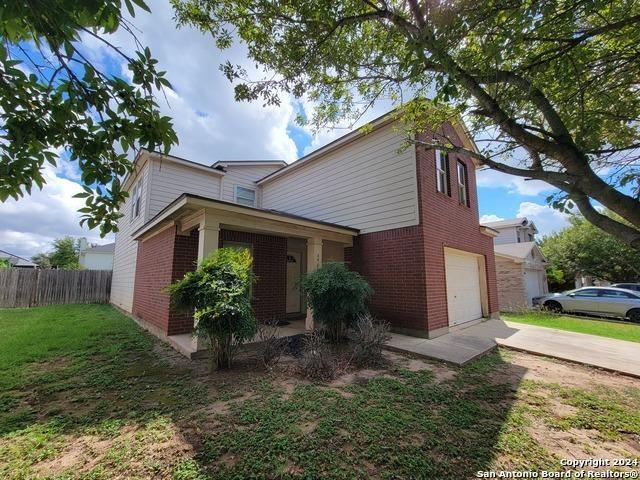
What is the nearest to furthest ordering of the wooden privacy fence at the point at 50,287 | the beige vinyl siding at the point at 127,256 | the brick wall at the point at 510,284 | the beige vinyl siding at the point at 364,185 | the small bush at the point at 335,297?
the small bush at the point at 335,297, the beige vinyl siding at the point at 364,185, the beige vinyl siding at the point at 127,256, the wooden privacy fence at the point at 50,287, the brick wall at the point at 510,284

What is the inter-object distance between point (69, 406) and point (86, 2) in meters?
4.70

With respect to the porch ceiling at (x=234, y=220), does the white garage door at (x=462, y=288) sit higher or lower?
lower

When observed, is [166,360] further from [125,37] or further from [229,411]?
[125,37]

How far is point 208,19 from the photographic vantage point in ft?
15.7

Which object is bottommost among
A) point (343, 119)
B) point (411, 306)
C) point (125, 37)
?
point (411, 306)

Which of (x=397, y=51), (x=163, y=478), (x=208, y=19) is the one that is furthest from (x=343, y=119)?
(x=163, y=478)

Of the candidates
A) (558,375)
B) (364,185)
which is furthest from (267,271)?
(558,375)

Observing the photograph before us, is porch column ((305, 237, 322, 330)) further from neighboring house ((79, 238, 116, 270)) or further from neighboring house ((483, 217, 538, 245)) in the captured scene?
neighboring house ((79, 238, 116, 270))

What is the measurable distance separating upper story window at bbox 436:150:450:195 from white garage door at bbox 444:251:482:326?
2.12 m

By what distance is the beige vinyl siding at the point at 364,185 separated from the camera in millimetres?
8086

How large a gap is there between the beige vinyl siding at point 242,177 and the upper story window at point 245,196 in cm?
14

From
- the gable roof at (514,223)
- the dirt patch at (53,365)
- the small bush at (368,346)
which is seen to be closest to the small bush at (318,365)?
the small bush at (368,346)

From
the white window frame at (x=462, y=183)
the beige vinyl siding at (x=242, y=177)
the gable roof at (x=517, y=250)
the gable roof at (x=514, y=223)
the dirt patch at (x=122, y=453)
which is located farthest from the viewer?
the gable roof at (x=514, y=223)

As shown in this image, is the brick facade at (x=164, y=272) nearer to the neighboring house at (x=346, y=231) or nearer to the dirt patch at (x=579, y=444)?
the neighboring house at (x=346, y=231)
